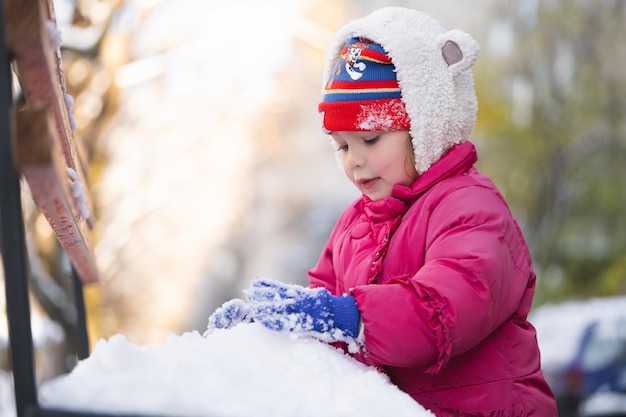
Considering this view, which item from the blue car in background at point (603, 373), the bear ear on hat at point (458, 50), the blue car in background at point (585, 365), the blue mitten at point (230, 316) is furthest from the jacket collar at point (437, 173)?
the blue car in background at point (603, 373)

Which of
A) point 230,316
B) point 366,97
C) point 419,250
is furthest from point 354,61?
point 230,316

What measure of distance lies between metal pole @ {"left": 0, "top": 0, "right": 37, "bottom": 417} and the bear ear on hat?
1.20m

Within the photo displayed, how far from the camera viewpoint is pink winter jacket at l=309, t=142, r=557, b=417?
1688mm

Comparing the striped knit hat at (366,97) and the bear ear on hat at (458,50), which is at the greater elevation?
the bear ear on hat at (458,50)

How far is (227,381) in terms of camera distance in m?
1.47

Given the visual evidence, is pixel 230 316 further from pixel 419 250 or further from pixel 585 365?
pixel 585 365

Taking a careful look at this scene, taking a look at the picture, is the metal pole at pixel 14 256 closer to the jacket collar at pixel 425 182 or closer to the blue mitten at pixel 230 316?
the blue mitten at pixel 230 316

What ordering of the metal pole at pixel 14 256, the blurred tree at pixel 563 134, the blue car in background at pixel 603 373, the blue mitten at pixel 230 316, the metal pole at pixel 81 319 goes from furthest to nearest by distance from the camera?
the blurred tree at pixel 563 134
the blue car in background at pixel 603 373
the metal pole at pixel 81 319
the blue mitten at pixel 230 316
the metal pole at pixel 14 256

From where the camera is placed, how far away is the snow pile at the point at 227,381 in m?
1.39

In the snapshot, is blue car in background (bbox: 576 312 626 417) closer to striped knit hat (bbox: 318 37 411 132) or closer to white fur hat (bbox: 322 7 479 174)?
white fur hat (bbox: 322 7 479 174)

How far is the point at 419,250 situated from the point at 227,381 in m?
0.69

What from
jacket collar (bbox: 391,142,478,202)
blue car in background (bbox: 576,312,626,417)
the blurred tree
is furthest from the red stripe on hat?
the blurred tree

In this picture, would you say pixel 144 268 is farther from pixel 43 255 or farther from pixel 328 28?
pixel 43 255

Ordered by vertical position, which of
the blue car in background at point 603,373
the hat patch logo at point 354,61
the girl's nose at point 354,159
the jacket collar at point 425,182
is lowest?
the blue car in background at point 603,373
